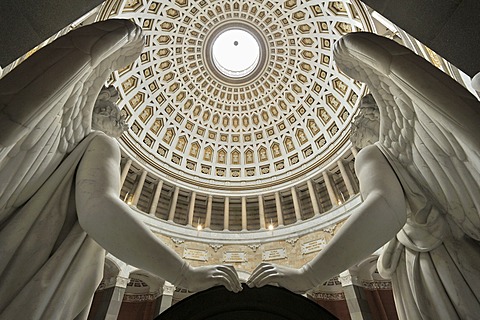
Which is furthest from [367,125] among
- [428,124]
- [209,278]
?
[209,278]

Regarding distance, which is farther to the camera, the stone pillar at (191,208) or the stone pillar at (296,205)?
the stone pillar at (191,208)

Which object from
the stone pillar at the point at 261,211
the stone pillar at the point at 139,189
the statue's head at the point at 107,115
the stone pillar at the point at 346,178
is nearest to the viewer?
the statue's head at the point at 107,115

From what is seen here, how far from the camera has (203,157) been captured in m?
19.7

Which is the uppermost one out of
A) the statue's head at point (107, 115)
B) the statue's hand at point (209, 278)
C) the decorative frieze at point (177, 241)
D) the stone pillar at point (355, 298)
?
the decorative frieze at point (177, 241)

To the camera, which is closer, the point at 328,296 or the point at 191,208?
the point at 328,296

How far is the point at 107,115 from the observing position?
120 inches

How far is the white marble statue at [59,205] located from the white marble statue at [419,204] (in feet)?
3.21

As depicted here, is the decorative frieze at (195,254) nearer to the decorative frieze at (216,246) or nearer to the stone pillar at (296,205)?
the decorative frieze at (216,246)

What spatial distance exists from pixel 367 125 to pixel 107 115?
3.03 metres

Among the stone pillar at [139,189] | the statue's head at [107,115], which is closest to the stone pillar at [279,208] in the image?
the stone pillar at [139,189]

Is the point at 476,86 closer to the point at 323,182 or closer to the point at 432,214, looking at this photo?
the point at 432,214

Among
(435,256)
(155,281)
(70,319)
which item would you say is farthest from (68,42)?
(155,281)

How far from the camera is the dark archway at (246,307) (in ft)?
6.02

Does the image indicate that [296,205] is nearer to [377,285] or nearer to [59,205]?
[377,285]
